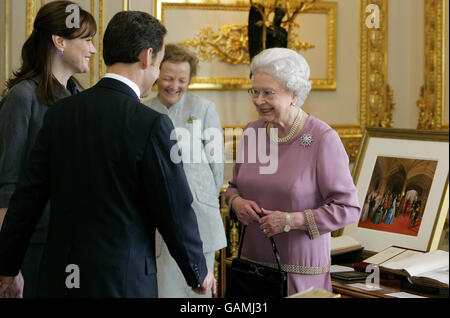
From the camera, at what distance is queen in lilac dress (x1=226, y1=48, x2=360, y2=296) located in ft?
7.82

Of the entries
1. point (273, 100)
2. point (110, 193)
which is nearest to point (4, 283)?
point (110, 193)

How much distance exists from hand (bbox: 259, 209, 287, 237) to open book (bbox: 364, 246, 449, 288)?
459mm

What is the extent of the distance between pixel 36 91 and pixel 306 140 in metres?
1.09

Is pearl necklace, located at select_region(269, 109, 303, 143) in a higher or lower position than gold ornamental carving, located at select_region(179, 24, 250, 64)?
lower

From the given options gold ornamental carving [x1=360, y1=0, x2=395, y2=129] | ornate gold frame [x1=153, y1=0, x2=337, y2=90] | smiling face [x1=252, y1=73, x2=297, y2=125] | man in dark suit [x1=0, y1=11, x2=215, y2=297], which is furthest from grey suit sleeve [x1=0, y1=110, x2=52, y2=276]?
gold ornamental carving [x1=360, y1=0, x2=395, y2=129]

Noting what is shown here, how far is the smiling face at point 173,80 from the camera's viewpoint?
336cm

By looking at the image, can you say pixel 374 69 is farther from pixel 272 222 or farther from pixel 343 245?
pixel 272 222

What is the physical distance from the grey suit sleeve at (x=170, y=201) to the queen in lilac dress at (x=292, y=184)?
51cm

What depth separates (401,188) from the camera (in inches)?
110

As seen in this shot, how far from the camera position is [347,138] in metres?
5.57

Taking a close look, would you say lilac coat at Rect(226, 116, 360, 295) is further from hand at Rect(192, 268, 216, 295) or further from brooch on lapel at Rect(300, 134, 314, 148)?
hand at Rect(192, 268, 216, 295)

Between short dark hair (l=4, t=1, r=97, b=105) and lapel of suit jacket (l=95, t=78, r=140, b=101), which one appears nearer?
lapel of suit jacket (l=95, t=78, r=140, b=101)

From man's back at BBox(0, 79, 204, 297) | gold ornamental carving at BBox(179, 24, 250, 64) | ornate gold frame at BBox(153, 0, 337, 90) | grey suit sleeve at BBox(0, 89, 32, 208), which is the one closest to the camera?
man's back at BBox(0, 79, 204, 297)

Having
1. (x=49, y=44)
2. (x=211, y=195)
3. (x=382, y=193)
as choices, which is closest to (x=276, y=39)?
(x=211, y=195)
